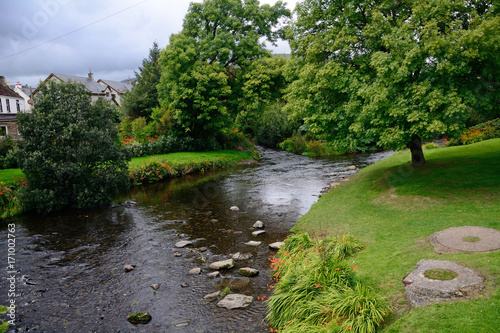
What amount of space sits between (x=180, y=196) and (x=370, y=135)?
11.3 meters

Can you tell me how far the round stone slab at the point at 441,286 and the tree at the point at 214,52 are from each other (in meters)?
23.4

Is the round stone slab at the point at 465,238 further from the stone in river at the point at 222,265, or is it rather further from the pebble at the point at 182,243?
the pebble at the point at 182,243

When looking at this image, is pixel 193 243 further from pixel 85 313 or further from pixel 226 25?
pixel 226 25

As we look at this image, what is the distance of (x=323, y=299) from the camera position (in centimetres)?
589

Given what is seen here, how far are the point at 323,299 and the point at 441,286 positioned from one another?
202 cm

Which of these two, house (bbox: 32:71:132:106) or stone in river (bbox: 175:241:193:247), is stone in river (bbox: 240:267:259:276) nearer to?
stone in river (bbox: 175:241:193:247)

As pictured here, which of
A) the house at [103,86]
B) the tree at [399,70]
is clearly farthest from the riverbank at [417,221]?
the house at [103,86]

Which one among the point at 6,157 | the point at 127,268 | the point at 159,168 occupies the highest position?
the point at 6,157

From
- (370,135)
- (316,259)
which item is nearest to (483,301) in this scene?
(316,259)

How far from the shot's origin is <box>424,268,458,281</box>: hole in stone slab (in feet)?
17.5

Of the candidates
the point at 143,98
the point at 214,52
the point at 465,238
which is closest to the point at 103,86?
the point at 143,98

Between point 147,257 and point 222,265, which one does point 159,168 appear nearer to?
point 147,257

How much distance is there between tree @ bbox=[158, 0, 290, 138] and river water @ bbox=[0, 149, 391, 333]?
1151 centimetres

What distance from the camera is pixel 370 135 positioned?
11.5 meters
